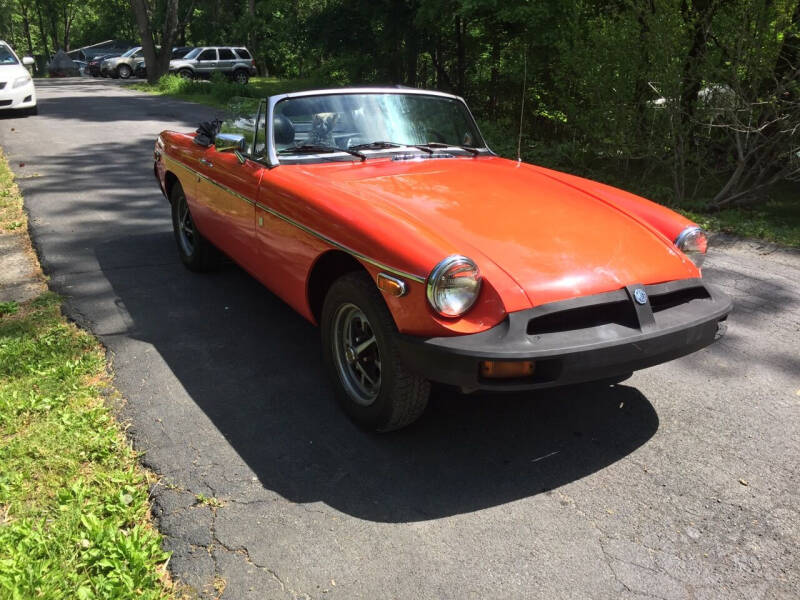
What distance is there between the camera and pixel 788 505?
2844 mm

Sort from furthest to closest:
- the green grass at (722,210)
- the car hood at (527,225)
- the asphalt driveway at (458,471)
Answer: the green grass at (722,210)
the car hood at (527,225)
the asphalt driveway at (458,471)

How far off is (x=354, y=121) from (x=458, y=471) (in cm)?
224

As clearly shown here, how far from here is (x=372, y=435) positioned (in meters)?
3.32

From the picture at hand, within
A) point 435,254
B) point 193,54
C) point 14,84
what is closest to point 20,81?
point 14,84

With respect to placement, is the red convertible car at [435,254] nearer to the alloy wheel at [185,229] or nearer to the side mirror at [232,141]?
the side mirror at [232,141]

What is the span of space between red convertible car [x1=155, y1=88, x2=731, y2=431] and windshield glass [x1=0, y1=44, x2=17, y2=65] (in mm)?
12937

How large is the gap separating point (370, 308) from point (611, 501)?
4.23 feet

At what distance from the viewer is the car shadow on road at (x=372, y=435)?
2916mm

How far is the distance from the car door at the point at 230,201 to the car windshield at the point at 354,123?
1.01 feet

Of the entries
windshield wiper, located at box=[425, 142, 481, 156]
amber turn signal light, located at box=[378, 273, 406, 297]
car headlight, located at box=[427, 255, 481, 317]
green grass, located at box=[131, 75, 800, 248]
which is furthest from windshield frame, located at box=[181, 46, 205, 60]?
car headlight, located at box=[427, 255, 481, 317]

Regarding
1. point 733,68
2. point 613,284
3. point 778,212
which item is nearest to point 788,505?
point 613,284

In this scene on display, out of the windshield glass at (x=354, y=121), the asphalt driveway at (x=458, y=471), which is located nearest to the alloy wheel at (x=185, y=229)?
the asphalt driveway at (x=458, y=471)

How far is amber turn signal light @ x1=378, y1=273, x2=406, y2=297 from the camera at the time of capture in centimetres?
286

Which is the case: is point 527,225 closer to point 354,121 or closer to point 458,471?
point 458,471
